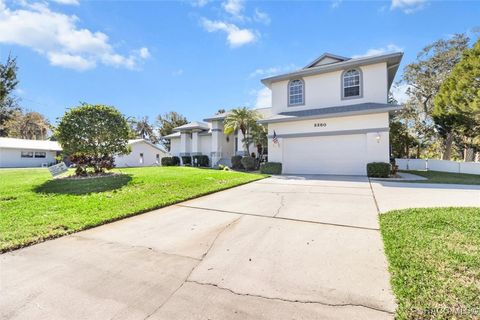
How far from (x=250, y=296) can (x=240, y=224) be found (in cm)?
247

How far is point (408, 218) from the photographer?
4.93 meters

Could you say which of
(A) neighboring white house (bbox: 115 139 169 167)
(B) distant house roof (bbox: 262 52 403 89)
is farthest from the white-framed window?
(B) distant house roof (bbox: 262 52 403 89)

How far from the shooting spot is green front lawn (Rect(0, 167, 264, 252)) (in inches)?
180

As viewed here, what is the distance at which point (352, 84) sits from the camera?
1529 centimetres

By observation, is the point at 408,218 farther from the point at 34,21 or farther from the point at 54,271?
the point at 34,21

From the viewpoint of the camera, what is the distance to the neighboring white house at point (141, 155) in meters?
29.2

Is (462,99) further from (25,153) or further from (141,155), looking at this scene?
Result: (25,153)

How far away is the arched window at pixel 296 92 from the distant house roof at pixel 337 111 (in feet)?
2.80

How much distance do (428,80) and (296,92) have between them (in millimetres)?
16119

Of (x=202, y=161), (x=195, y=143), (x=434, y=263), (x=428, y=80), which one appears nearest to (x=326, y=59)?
(x=428, y=80)

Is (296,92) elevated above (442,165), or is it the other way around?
(296,92)

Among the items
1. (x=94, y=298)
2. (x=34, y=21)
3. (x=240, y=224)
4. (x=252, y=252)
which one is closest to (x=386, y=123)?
(x=240, y=224)

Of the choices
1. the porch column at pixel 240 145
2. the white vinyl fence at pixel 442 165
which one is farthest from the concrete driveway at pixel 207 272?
the white vinyl fence at pixel 442 165

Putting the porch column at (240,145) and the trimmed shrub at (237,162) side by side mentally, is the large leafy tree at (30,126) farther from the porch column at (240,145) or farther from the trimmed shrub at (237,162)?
the trimmed shrub at (237,162)
